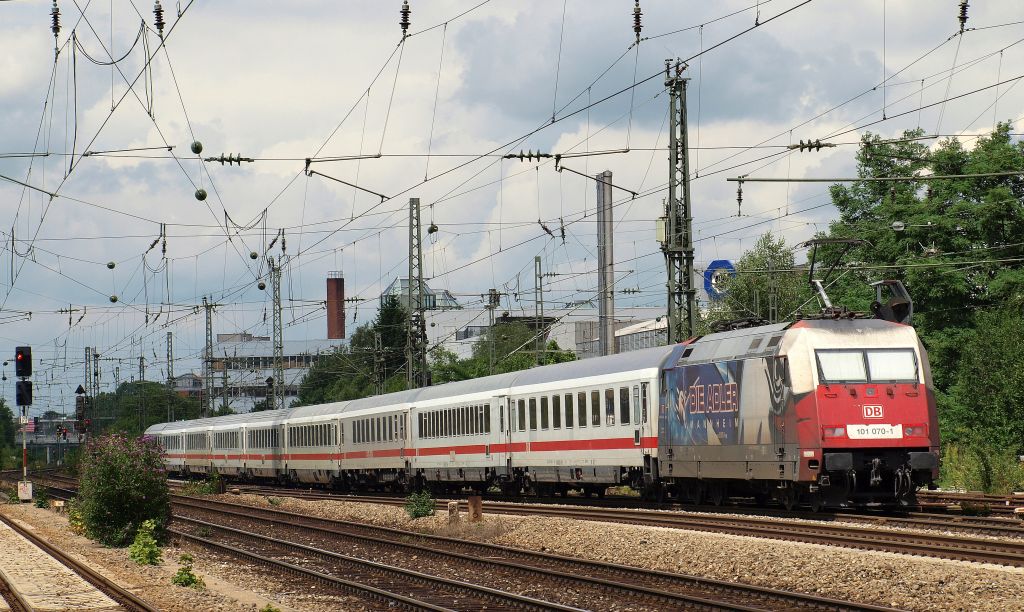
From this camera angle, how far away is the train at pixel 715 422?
75.9ft

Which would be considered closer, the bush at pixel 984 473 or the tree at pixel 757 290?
the bush at pixel 984 473

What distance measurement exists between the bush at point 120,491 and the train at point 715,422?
1251 mm

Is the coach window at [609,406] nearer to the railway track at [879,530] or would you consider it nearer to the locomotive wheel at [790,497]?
the railway track at [879,530]

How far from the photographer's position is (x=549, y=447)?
3397cm

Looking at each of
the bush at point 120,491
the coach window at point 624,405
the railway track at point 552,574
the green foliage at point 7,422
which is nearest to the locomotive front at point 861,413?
the railway track at point 552,574

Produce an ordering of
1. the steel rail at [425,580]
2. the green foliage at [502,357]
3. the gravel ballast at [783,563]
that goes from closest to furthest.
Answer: the gravel ballast at [783,563]
the steel rail at [425,580]
the green foliage at [502,357]

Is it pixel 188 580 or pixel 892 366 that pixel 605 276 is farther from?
pixel 188 580

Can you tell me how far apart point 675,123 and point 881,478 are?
13.8 meters

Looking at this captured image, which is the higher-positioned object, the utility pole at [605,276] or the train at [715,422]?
the utility pole at [605,276]

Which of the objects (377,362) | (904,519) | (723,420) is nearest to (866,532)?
(904,519)

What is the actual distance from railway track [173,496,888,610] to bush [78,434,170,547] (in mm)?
2223

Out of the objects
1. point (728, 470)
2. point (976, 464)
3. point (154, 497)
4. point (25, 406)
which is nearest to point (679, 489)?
point (728, 470)

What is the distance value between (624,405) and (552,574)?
11268 mm

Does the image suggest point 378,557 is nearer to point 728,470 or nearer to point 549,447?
point 728,470
